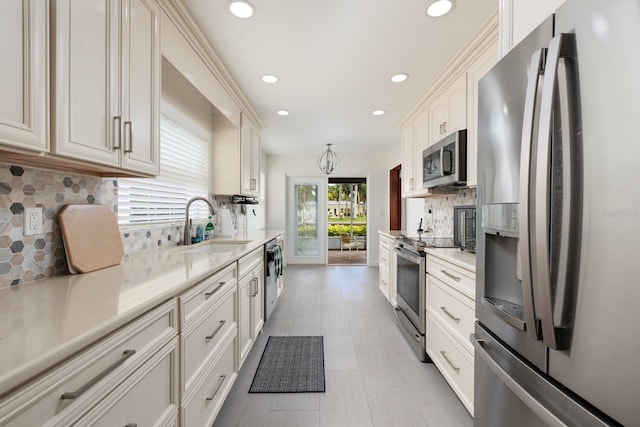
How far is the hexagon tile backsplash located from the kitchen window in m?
0.39

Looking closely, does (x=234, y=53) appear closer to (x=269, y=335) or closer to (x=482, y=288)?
(x=482, y=288)

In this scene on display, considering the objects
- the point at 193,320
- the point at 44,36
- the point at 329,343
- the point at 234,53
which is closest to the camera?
the point at 44,36

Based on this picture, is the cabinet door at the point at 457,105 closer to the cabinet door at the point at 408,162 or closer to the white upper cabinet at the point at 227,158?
the cabinet door at the point at 408,162

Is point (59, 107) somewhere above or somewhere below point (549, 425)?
above

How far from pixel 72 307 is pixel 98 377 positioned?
0.89 ft

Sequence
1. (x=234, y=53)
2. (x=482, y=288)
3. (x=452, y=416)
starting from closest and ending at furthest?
(x=482, y=288)
(x=452, y=416)
(x=234, y=53)

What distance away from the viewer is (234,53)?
2.27 m

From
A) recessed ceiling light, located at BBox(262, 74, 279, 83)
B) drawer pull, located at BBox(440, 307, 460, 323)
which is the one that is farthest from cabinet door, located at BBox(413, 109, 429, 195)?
recessed ceiling light, located at BBox(262, 74, 279, 83)

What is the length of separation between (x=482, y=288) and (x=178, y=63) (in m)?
2.09

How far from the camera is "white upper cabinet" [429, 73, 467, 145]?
2.33 m

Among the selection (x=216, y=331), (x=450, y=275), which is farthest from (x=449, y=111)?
(x=216, y=331)

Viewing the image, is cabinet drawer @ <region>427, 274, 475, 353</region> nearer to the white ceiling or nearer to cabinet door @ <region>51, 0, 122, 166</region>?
the white ceiling

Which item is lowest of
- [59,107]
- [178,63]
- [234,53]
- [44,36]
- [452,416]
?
[452,416]

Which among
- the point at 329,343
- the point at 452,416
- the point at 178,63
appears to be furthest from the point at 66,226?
the point at 452,416
